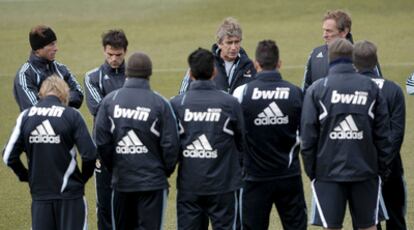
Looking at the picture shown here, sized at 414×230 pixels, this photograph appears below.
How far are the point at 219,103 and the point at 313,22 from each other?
681 inches

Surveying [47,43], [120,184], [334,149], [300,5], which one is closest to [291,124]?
[334,149]

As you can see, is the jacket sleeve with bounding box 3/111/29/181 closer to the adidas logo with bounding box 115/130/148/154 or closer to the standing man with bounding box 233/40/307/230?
the adidas logo with bounding box 115/130/148/154

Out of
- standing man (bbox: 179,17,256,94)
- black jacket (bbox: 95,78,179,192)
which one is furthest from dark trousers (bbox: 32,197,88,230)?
standing man (bbox: 179,17,256,94)

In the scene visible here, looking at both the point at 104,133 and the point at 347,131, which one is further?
the point at 104,133

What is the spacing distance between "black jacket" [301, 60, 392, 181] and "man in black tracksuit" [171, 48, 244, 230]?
2.14 ft

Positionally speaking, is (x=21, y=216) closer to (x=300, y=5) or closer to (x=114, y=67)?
(x=114, y=67)

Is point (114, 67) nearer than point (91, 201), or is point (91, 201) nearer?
point (114, 67)

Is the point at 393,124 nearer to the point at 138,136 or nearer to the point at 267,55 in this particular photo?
the point at 267,55

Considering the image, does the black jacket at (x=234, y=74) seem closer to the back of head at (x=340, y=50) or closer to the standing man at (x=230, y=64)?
the standing man at (x=230, y=64)

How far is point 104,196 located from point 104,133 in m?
1.28

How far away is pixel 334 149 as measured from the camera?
8.62 m

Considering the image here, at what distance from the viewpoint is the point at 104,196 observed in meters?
9.88

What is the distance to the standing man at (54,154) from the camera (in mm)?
8680

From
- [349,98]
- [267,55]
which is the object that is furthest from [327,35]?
[349,98]
